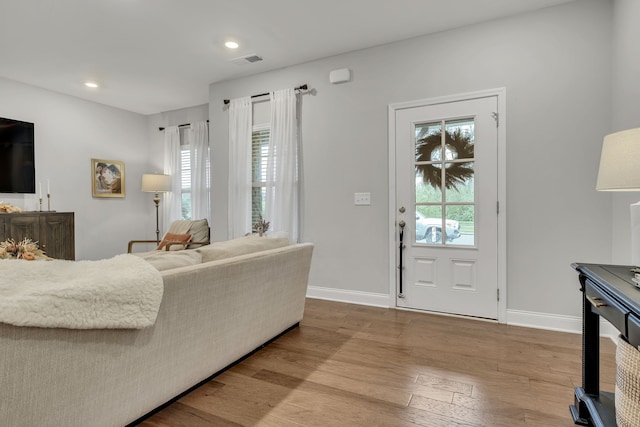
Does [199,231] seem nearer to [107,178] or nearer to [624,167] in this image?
[107,178]

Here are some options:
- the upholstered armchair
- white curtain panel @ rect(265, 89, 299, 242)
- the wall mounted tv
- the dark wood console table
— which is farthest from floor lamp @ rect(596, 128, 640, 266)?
the wall mounted tv

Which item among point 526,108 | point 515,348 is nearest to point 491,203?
point 526,108

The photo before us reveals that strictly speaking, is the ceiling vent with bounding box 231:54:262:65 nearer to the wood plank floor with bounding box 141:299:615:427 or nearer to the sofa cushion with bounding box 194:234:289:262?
the sofa cushion with bounding box 194:234:289:262

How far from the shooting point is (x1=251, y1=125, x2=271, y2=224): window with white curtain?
4.02 metres

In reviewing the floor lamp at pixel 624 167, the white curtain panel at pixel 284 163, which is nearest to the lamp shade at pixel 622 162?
the floor lamp at pixel 624 167

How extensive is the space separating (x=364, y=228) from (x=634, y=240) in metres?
2.23

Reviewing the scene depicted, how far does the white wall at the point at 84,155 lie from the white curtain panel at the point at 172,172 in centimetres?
62

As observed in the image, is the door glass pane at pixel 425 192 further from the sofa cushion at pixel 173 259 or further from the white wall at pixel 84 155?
the white wall at pixel 84 155

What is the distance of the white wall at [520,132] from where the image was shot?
260cm

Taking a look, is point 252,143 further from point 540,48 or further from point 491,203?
point 540,48

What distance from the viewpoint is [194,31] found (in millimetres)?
3080

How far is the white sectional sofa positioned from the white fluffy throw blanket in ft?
0.21

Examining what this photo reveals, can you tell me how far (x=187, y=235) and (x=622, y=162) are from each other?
4.37m

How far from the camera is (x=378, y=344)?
2.44m
